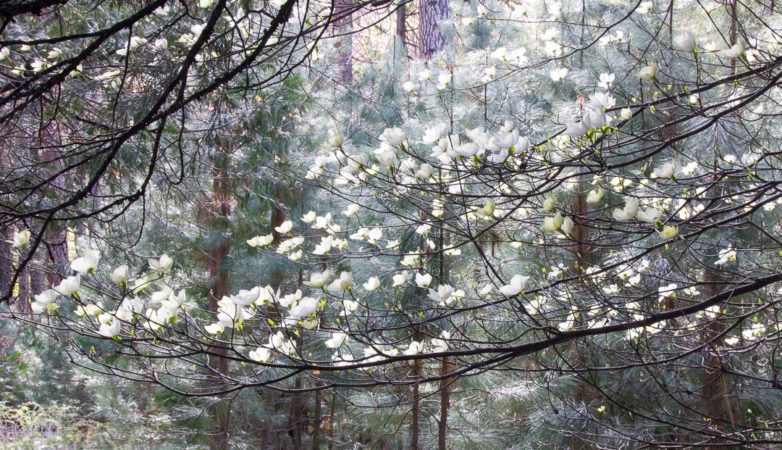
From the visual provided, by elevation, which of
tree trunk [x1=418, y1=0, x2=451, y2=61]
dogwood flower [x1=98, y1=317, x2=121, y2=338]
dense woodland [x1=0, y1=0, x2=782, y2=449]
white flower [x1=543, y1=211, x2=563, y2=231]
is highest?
tree trunk [x1=418, y1=0, x2=451, y2=61]

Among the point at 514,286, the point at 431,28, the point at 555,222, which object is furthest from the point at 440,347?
the point at 431,28

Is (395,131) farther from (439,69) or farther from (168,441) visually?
(168,441)

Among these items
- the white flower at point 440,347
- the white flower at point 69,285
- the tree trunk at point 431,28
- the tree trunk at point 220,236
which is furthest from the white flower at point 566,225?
the tree trunk at point 431,28

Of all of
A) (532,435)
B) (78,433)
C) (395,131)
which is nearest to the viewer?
(395,131)

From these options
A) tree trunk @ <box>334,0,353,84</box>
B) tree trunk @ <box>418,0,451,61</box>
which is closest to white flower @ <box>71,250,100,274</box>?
tree trunk @ <box>334,0,353,84</box>

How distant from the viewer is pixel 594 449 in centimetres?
323

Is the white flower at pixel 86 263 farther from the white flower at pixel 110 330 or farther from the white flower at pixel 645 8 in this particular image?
the white flower at pixel 645 8

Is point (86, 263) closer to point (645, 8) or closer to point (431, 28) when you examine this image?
point (645, 8)

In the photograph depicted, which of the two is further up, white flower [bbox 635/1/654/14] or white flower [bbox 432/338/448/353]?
white flower [bbox 635/1/654/14]

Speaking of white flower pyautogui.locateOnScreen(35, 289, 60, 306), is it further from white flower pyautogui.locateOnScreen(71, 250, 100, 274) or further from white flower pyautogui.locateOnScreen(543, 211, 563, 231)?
white flower pyautogui.locateOnScreen(543, 211, 563, 231)

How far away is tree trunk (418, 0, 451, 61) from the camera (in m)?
4.91

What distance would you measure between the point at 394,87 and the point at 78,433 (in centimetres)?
489

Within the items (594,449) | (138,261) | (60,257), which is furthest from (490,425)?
(60,257)

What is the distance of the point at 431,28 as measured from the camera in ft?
16.3
